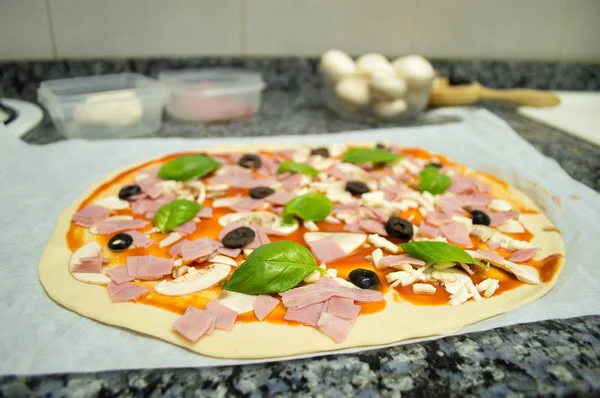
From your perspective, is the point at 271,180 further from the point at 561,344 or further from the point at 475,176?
the point at 561,344

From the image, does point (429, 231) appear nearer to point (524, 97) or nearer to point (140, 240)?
point (140, 240)

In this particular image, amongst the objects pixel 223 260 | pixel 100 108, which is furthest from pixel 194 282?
pixel 100 108

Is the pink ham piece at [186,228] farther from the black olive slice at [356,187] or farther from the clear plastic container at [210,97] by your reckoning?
the clear plastic container at [210,97]

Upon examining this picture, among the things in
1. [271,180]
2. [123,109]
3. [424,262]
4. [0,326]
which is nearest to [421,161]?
[271,180]

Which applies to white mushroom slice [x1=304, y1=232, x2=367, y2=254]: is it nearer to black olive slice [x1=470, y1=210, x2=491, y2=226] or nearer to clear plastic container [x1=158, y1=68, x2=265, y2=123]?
black olive slice [x1=470, y1=210, x2=491, y2=226]

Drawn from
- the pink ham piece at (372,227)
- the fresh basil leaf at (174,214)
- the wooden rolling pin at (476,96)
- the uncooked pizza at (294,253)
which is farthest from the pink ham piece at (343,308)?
the wooden rolling pin at (476,96)

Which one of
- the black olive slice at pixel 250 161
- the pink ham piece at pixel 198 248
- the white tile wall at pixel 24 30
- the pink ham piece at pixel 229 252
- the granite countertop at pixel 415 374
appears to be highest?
the white tile wall at pixel 24 30

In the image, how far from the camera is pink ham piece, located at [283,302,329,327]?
593 mm

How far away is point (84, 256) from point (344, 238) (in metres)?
0.41

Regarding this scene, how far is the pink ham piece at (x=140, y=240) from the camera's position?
768 mm

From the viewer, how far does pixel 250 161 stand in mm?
1083

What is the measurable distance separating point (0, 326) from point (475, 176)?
929 millimetres

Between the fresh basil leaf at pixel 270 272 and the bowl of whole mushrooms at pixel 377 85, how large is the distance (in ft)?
2.58

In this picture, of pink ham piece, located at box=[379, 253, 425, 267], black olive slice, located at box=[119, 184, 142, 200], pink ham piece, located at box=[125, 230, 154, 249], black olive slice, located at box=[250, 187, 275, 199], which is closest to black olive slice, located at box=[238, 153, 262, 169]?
black olive slice, located at box=[250, 187, 275, 199]
